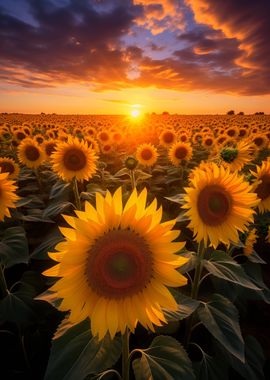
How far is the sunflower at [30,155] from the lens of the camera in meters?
8.88

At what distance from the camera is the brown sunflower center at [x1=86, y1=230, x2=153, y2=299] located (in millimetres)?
1753

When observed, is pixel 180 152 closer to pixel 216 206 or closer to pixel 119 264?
pixel 216 206

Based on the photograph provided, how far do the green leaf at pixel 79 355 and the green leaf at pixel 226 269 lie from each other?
1.19 m

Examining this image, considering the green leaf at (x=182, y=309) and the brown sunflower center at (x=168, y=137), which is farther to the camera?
the brown sunflower center at (x=168, y=137)

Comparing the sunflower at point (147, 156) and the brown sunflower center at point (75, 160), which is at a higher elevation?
the brown sunflower center at point (75, 160)

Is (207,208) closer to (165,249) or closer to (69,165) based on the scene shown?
(165,249)

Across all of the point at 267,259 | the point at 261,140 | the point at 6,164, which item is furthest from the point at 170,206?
the point at 261,140

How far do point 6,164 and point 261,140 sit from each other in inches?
397

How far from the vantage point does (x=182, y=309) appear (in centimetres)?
Result: 221

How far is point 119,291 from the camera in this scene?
1.80 metres

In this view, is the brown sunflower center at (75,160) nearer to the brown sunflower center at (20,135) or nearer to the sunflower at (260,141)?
the sunflower at (260,141)

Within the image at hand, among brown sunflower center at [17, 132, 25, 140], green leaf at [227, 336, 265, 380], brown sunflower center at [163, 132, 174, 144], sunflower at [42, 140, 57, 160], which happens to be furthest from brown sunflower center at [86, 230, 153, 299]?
brown sunflower center at [17, 132, 25, 140]

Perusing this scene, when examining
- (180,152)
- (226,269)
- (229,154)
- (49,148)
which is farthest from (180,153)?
(226,269)

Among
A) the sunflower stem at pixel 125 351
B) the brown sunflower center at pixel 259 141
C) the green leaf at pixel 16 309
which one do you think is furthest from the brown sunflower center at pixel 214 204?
the brown sunflower center at pixel 259 141
